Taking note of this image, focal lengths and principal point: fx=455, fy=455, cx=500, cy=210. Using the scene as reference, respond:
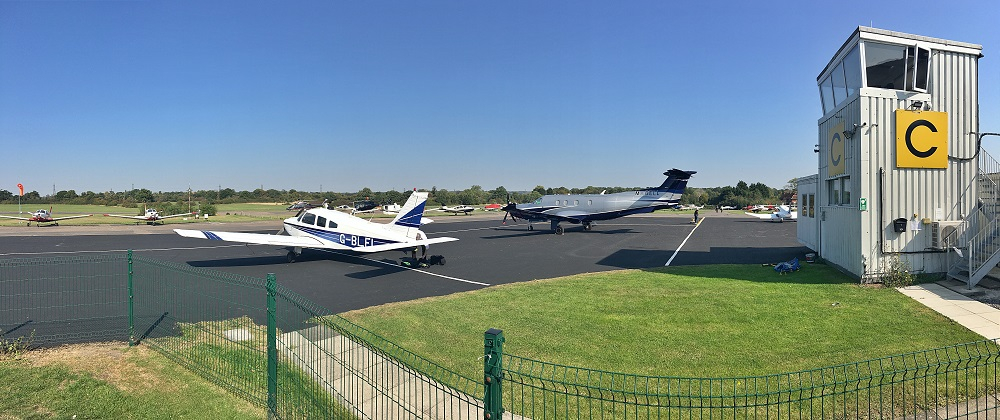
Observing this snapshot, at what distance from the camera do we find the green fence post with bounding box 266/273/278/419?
185 inches

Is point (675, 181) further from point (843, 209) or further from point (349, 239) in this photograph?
point (349, 239)

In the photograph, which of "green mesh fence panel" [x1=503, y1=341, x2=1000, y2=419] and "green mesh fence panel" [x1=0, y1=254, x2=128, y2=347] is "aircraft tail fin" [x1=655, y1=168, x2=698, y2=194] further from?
"green mesh fence panel" [x1=0, y1=254, x2=128, y2=347]

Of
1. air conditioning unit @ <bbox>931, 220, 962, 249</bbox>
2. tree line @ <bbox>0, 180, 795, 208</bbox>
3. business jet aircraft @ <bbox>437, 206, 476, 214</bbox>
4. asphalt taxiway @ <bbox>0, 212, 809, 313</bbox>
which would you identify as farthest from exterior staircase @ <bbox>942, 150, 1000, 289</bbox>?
tree line @ <bbox>0, 180, 795, 208</bbox>

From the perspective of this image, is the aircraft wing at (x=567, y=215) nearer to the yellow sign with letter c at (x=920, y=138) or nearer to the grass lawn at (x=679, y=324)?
the grass lawn at (x=679, y=324)

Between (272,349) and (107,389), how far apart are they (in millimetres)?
2531

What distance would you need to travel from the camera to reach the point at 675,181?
31375 millimetres

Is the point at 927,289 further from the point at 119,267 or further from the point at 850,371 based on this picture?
the point at 119,267

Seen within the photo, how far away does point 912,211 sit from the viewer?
10.9 meters

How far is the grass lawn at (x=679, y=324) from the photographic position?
6.40 meters

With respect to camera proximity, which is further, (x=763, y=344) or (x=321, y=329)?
(x=321, y=329)

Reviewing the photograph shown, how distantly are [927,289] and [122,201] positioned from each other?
4575 inches

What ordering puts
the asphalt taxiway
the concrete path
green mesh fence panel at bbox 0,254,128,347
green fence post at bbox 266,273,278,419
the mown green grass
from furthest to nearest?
the asphalt taxiway < green mesh fence panel at bbox 0,254,128,347 < the concrete path < the mown green grass < green fence post at bbox 266,273,278,419

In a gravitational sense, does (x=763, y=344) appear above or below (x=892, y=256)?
below

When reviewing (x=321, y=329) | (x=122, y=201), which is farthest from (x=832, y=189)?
(x=122, y=201)
